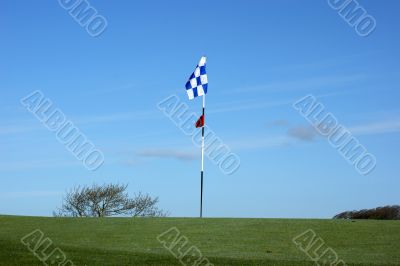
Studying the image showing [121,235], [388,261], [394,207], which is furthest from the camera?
[394,207]

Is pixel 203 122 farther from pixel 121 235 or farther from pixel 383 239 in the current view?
pixel 383 239

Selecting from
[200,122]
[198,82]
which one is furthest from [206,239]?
[198,82]

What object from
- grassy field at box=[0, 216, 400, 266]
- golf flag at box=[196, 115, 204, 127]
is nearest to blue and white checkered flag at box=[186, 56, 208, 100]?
golf flag at box=[196, 115, 204, 127]

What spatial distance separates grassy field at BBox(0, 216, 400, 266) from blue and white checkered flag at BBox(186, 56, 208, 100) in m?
5.67

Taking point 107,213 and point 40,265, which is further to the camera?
point 107,213

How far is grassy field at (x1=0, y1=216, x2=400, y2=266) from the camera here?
45.7 feet

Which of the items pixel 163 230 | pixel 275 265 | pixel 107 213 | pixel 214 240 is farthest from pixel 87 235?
pixel 107 213

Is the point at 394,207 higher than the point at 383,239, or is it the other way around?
the point at 394,207

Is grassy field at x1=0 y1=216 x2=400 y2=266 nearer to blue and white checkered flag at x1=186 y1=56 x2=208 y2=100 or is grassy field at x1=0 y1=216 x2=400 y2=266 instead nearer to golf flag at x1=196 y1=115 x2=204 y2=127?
golf flag at x1=196 y1=115 x2=204 y2=127

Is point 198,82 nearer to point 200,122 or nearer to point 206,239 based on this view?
point 200,122

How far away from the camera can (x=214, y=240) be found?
18281 millimetres

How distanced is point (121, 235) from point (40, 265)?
253 inches

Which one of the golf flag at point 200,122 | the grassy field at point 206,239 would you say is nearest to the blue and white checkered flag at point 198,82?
the golf flag at point 200,122

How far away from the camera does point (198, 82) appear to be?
2520cm
